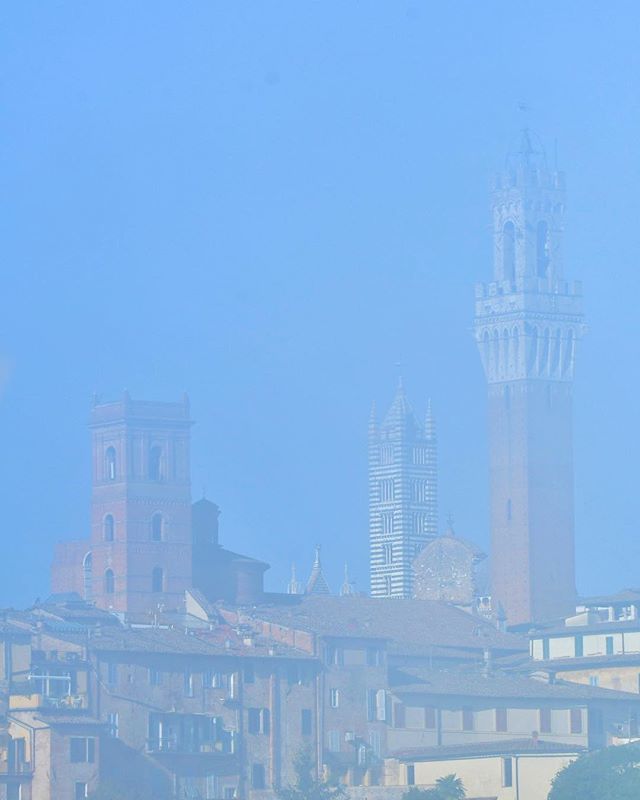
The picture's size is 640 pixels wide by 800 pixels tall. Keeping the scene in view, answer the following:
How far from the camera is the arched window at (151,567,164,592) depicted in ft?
368

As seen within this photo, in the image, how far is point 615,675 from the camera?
94875 mm

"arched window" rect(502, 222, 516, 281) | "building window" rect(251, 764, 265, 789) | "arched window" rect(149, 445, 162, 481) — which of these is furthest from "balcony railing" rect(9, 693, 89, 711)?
"arched window" rect(502, 222, 516, 281)

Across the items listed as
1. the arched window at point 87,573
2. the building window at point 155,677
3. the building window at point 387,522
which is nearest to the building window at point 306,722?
the building window at point 155,677

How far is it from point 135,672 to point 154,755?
2961 mm

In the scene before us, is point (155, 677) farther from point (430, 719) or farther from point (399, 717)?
point (430, 719)

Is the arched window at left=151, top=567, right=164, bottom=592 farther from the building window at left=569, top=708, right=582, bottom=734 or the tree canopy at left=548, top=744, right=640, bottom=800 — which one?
the tree canopy at left=548, top=744, right=640, bottom=800

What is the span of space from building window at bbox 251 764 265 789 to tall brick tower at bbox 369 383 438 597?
1905 inches

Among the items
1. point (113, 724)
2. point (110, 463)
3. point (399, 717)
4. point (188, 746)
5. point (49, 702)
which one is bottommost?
point (188, 746)

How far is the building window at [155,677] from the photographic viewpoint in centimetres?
8706

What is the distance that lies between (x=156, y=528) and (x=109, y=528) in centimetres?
219

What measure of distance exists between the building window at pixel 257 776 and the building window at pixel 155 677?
13.0 ft

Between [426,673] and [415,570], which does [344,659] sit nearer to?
[426,673]

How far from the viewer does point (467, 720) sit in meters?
90.2

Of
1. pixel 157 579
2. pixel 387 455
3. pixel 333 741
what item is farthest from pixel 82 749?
pixel 387 455
